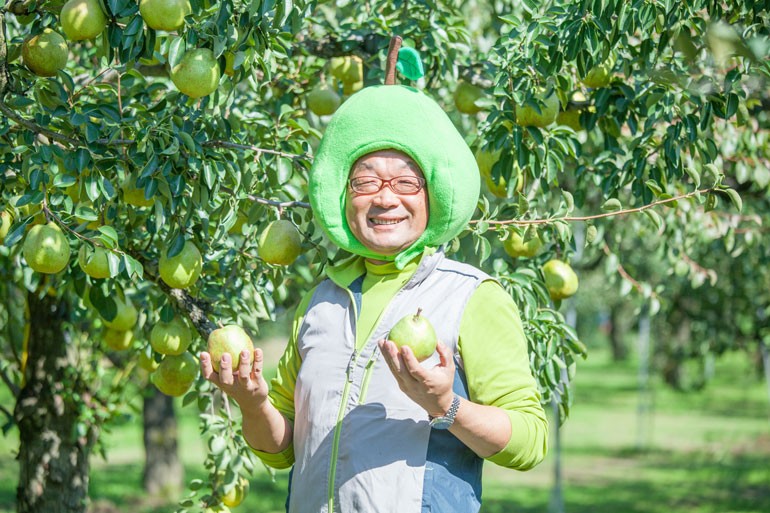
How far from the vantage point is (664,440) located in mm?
12516

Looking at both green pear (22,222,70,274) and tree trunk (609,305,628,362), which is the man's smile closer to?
green pear (22,222,70,274)

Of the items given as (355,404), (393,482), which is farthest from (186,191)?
(393,482)

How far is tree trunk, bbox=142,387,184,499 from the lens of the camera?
8.16 meters

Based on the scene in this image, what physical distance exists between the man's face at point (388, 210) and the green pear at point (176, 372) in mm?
894

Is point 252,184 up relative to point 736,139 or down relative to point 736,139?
down

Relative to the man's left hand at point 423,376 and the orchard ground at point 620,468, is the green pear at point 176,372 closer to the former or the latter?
the man's left hand at point 423,376

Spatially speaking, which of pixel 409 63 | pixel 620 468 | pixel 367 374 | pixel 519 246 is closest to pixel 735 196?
pixel 519 246

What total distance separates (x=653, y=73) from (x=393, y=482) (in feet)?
2.87

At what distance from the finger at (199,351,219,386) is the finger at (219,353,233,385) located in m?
0.02

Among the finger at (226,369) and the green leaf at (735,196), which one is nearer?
the finger at (226,369)

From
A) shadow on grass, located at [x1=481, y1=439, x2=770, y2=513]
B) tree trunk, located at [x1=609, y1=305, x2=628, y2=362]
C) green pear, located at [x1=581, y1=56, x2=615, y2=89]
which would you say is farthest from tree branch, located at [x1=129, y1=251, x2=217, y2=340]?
tree trunk, located at [x1=609, y1=305, x2=628, y2=362]

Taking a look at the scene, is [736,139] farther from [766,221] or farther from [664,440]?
[664,440]

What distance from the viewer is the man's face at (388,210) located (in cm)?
192

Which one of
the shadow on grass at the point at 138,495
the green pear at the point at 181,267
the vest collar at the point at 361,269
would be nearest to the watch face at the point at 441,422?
the vest collar at the point at 361,269
